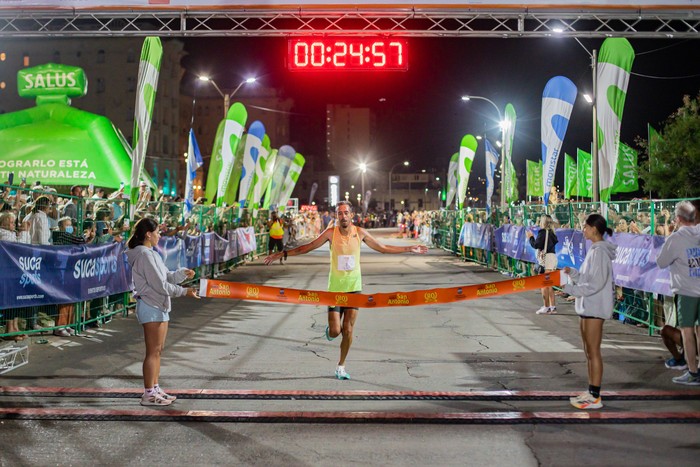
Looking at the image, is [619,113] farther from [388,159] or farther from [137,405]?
[388,159]

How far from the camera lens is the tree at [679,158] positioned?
164 feet

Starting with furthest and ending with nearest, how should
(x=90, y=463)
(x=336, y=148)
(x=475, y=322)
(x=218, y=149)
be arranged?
1. (x=336, y=148)
2. (x=218, y=149)
3. (x=475, y=322)
4. (x=90, y=463)

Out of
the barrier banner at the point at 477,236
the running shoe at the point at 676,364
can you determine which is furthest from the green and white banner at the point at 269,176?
the running shoe at the point at 676,364

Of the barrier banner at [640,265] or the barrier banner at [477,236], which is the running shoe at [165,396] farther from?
the barrier banner at [477,236]

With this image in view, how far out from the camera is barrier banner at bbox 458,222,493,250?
81.9 feet

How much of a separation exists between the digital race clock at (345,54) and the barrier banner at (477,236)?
10.9m

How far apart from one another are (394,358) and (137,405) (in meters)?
3.61

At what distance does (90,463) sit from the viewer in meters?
5.15

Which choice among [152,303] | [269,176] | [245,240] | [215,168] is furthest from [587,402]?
[269,176]

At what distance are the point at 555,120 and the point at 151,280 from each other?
1280 cm

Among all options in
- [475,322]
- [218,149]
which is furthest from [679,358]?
[218,149]

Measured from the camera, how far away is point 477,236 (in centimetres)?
2709

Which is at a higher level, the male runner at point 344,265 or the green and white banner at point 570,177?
the green and white banner at point 570,177

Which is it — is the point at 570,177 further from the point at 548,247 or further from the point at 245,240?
the point at 548,247
